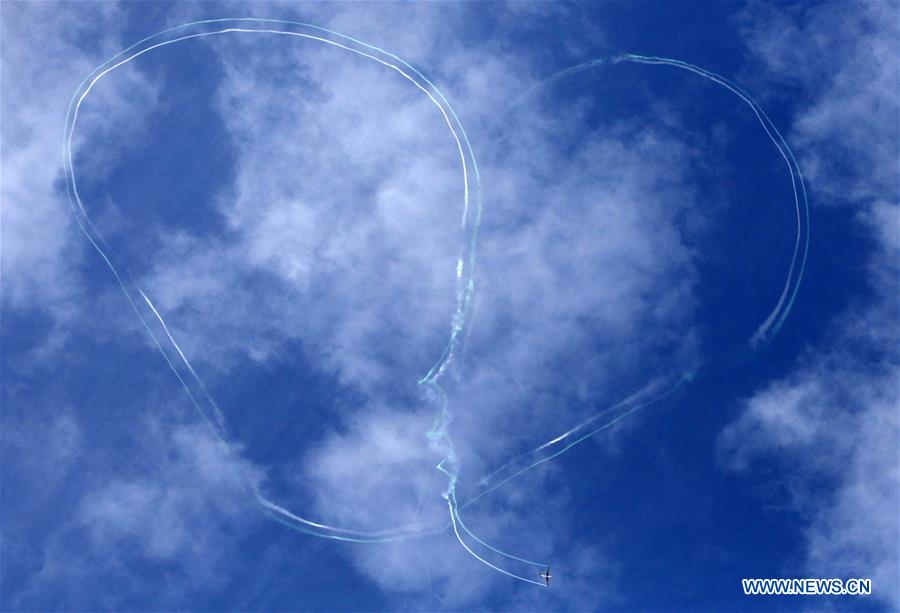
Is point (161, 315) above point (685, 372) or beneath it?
beneath

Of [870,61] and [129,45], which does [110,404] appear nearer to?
[129,45]

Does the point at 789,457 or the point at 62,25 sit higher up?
the point at 62,25

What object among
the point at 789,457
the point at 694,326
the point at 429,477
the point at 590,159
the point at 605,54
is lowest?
the point at 429,477

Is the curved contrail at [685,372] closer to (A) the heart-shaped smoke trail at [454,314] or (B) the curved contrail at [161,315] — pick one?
(A) the heart-shaped smoke trail at [454,314]

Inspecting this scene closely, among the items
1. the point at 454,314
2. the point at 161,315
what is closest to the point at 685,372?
the point at 454,314

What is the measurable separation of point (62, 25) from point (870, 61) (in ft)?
157

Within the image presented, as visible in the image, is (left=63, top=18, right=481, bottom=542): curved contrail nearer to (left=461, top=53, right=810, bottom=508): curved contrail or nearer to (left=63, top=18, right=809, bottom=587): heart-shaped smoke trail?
(left=63, top=18, right=809, bottom=587): heart-shaped smoke trail

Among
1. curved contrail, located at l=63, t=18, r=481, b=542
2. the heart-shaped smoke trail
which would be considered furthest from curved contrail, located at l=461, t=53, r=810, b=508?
curved contrail, located at l=63, t=18, r=481, b=542

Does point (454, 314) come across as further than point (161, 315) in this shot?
No

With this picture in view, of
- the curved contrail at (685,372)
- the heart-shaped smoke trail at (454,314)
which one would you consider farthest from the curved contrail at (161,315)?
the curved contrail at (685,372)

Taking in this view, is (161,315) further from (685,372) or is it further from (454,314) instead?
(685,372)

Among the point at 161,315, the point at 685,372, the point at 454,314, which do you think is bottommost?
the point at 161,315

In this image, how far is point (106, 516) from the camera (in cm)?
6191

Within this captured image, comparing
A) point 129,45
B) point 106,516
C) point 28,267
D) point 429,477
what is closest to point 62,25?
point 129,45
